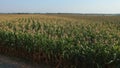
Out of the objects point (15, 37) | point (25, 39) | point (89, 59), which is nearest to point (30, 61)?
point (25, 39)

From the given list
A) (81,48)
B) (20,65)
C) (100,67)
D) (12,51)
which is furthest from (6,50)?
(100,67)

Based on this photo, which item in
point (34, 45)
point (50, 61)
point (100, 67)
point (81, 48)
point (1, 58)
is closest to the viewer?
point (100, 67)

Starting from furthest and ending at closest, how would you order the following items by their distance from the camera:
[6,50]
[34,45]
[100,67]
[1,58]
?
[6,50] → [1,58] → [34,45] → [100,67]

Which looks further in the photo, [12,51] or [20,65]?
[12,51]

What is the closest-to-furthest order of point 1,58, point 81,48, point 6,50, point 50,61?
point 81,48
point 50,61
point 1,58
point 6,50

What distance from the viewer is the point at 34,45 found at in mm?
12508

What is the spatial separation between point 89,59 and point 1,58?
5013mm

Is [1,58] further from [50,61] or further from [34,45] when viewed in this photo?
[50,61]

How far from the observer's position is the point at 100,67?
9.79 m

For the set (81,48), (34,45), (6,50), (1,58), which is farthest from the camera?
(6,50)

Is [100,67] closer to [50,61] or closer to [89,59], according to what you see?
[89,59]

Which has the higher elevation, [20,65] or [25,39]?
[25,39]

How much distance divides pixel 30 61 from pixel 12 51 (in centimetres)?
167

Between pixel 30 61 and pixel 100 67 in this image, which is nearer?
pixel 100 67
